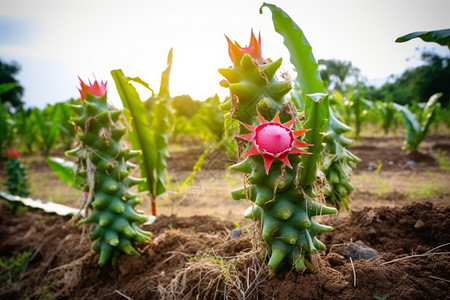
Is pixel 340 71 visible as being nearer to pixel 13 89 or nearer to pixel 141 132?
pixel 141 132

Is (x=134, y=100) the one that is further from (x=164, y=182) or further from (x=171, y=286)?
(x=171, y=286)

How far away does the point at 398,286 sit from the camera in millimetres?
1139

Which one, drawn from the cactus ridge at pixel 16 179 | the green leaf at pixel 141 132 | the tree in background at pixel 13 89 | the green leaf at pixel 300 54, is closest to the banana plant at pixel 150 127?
the green leaf at pixel 141 132

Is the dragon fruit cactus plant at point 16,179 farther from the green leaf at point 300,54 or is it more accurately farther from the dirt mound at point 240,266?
the green leaf at point 300,54

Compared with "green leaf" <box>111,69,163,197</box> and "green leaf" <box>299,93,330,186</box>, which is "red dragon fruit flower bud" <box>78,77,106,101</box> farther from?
"green leaf" <box>299,93,330,186</box>

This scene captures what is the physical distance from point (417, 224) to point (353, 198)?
5.37ft

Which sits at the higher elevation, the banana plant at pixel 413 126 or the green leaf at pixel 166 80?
the green leaf at pixel 166 80

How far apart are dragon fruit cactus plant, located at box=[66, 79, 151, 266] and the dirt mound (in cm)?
14

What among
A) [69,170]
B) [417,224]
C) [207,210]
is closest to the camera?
[417,224]

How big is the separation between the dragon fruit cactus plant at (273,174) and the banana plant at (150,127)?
4.04 ft

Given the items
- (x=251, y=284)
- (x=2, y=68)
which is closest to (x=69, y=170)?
(x=251, y=284)

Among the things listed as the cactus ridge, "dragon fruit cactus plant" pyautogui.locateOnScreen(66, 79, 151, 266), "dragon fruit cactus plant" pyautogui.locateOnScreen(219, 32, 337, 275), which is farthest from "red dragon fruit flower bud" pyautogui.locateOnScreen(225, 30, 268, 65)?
the cactus ridge

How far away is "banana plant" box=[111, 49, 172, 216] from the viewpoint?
2.45 meters

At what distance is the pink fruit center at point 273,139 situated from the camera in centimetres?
111
